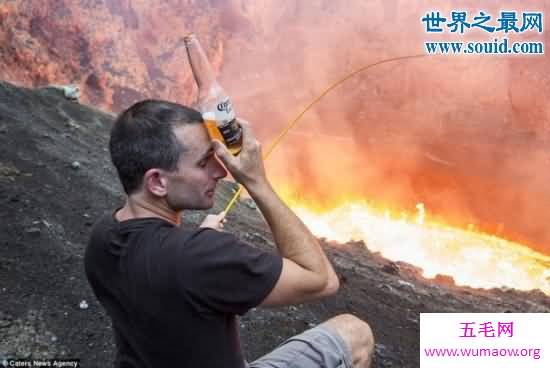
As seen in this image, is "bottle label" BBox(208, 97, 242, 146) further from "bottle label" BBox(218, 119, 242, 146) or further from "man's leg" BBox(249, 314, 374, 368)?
"man's leg" BBox(249, 314, 374, 368)

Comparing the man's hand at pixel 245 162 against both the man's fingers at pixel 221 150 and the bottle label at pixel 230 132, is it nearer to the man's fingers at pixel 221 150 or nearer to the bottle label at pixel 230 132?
the man's fingers at pixel 221 150

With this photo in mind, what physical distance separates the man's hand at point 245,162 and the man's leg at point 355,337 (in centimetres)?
99

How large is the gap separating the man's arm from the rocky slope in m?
2.25

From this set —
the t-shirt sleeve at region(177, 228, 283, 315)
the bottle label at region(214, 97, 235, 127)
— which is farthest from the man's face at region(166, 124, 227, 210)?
the t-shirt sleeve at region(177, 228, 283, 315)

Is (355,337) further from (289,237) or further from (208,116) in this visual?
(208,116)

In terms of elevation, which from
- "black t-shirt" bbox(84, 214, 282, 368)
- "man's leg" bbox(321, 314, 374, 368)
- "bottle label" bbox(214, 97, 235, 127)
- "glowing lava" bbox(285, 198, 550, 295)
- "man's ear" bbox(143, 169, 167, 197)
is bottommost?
"glowing lava" bbox(285, 198, 550, 295)

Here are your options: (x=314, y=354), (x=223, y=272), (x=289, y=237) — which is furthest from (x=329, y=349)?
(x=223, y=272)

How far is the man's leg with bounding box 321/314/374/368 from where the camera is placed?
2.50 metres

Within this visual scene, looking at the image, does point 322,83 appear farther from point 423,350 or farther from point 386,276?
point 423,350

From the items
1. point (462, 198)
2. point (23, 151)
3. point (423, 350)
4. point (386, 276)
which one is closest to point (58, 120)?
point (23, 151)

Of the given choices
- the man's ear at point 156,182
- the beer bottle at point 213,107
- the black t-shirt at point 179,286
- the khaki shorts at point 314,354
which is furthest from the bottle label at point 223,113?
the khaki shorts at point 314,354

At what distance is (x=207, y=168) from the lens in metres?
2.04

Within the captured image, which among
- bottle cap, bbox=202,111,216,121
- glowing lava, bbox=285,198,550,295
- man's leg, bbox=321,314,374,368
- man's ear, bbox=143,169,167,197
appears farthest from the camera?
glowing lava, bbox=285,198,550,295

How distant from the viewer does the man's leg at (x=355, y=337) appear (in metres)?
2.50
